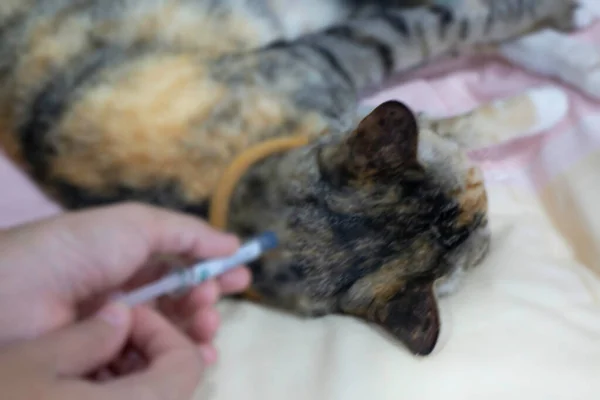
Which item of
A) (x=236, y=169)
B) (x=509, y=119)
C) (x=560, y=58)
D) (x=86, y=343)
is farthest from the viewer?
(x=560, y=58)

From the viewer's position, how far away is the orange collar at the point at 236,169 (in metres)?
0.85

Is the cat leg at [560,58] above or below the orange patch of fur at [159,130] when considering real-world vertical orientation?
below

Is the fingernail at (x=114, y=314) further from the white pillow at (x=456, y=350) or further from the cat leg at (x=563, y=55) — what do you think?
the cat leg at (x=563, y=55)

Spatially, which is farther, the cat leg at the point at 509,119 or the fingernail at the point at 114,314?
the cat leg at the point at 509,119

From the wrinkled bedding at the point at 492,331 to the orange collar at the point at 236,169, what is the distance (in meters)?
0.12

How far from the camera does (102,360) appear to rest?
23.3 inches

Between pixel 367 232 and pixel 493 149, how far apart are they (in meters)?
0.42

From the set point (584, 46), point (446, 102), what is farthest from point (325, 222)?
point (584, 46)

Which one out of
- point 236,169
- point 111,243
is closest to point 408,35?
point 236,169

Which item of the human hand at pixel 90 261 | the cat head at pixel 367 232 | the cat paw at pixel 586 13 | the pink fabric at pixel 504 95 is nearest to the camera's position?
the human hand at pixel 90 261

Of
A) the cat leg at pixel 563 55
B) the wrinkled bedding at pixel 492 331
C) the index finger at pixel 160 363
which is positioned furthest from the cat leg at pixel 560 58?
the index finger at pixel 160 363

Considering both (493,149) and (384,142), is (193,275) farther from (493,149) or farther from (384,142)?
(493,149)

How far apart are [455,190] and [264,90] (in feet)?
1.13

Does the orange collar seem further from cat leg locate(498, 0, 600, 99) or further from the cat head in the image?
cat leg locate(498, 0, 600, 99)
